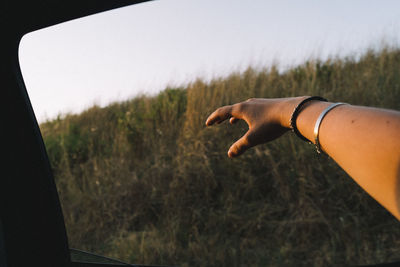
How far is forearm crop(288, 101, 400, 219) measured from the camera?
499 mm

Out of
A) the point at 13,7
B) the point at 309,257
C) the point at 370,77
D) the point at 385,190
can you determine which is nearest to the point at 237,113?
the point at 385,190

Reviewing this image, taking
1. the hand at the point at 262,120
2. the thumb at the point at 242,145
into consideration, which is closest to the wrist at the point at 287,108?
the hand at the point at 262,120

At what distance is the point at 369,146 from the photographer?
0.53 meters

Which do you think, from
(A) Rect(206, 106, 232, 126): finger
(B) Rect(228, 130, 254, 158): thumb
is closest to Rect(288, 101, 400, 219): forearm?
(B) Rect(228, 130, 254, 158): thumb

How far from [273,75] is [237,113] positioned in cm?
427

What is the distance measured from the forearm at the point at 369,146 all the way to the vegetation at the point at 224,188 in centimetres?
255

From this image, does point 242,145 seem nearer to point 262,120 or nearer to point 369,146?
point 262,120

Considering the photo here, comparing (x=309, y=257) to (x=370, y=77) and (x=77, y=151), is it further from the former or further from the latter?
(x=77, y=151)

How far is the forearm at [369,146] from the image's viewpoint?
499 mm

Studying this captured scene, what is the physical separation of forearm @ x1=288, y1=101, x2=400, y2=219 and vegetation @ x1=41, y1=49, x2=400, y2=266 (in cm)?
255

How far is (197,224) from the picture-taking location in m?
3.52

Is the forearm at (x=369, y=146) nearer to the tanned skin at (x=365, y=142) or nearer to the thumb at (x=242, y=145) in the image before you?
the tanned skin at (x=365, y=142)

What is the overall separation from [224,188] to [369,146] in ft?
10.8

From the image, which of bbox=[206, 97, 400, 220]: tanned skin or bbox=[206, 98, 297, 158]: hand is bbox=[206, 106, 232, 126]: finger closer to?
bbox=[206, 98, 297, 158]: hand
